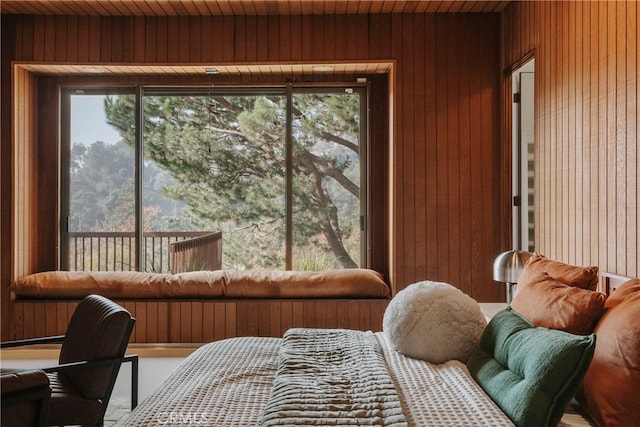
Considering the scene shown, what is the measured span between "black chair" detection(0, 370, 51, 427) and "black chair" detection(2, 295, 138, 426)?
295mm

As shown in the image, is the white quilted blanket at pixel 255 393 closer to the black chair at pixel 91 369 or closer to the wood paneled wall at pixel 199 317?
the black chair at pixel 91 369

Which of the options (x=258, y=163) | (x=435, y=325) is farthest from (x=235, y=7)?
(x=435, y=325)

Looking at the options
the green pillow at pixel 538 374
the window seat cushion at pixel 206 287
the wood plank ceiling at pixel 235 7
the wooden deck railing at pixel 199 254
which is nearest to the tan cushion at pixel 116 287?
the window seat cushion at pixel 206 287

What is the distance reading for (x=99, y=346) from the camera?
247cm

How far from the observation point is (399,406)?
1604 millimetres

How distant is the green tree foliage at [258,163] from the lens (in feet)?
15.3

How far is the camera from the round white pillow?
216 cm

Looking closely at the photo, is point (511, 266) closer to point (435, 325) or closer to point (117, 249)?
point (435, 325)

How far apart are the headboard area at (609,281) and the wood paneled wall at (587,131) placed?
35 mm

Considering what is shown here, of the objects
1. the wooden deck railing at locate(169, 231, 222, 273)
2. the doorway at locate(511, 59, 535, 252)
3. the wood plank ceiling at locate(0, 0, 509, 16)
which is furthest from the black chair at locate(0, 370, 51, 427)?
the doorway at locate(511, 59, 535, 252)

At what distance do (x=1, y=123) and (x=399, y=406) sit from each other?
407 cm

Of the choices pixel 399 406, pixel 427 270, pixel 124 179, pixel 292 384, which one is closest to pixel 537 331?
pixel 399 406

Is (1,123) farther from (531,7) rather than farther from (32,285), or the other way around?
(531,7)

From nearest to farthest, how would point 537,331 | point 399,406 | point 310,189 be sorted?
point 399,406 < point 537,331 < point 310,189
